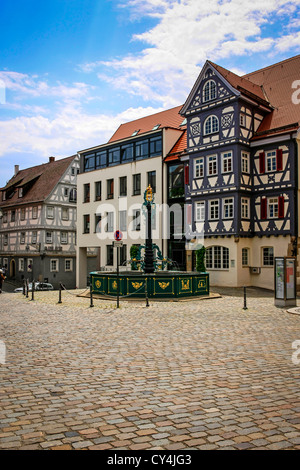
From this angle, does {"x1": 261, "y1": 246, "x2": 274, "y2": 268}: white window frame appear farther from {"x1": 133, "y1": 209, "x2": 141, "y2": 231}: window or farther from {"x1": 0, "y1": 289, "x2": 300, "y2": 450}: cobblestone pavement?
{"x1": 0, "y1": 289, "x2": 300, "y2": 450}: cobblestone pavement

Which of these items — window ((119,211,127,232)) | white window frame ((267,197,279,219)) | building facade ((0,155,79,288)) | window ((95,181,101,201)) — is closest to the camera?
white window frame ((267,197,279,219))

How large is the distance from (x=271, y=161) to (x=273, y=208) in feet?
10.0

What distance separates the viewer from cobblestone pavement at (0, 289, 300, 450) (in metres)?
4.70

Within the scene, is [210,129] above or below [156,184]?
above

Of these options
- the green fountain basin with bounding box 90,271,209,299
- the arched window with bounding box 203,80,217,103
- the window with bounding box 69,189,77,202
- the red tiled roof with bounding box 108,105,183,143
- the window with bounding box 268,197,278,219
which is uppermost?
the red tiled roof with bounding box 108,105,183,143

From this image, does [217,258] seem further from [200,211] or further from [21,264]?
[21,264]

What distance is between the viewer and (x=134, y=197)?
3931cm

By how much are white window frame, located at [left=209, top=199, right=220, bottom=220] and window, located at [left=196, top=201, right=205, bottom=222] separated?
855mm

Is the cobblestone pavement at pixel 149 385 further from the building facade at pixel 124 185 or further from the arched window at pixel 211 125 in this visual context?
the building facade at pixel 124 185

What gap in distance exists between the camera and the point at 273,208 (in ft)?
94.0

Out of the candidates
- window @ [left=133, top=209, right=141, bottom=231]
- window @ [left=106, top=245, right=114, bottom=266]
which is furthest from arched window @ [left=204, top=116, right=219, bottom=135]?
window @ [left=106, top=245, right=114, bottom=266]

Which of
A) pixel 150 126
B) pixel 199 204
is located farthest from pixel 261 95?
pixel 150 126
